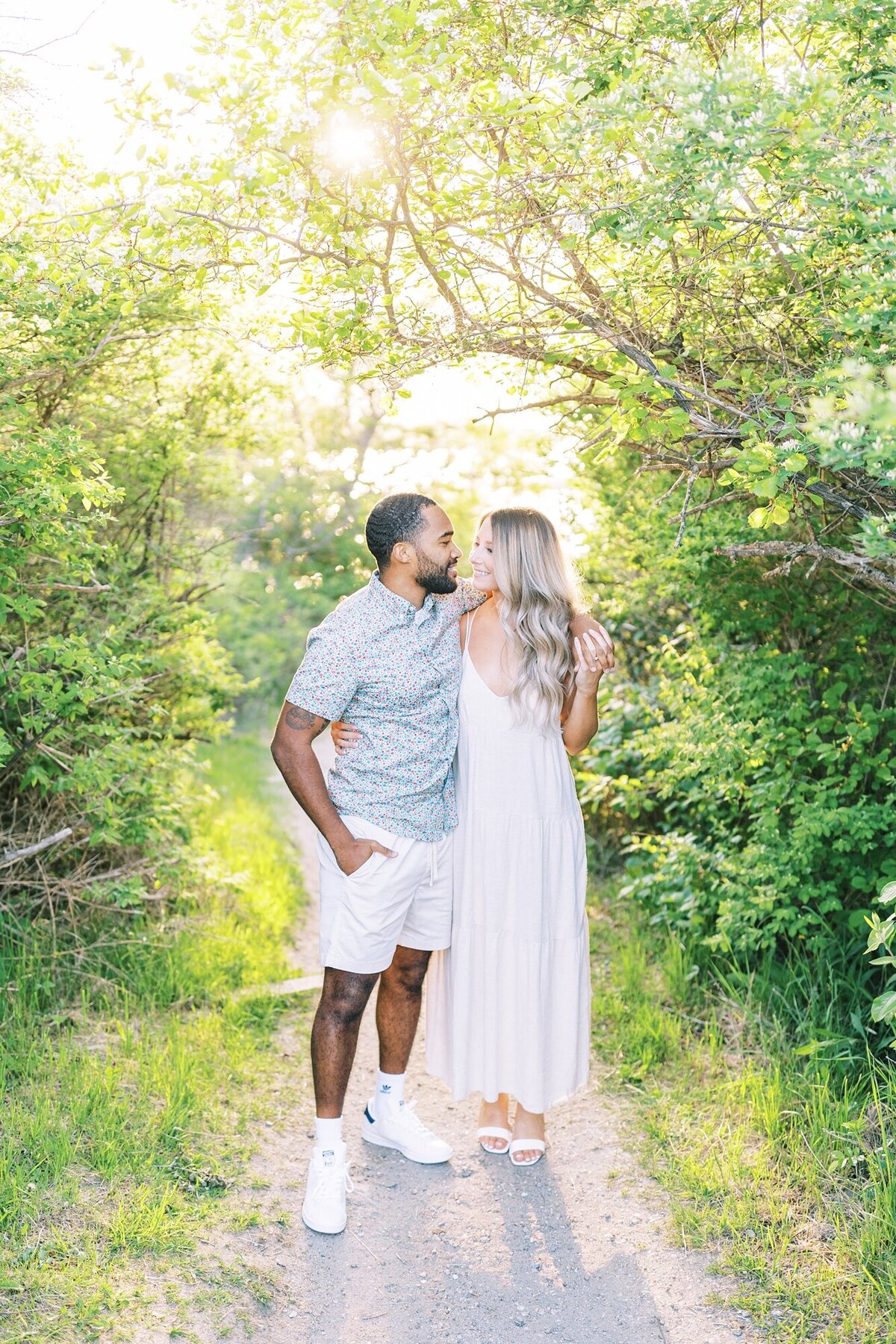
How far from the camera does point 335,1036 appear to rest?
11.1 ft

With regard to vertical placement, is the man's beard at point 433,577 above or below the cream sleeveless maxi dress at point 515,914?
above

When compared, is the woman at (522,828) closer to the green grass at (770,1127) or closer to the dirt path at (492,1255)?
the dirt path at (492,1255)

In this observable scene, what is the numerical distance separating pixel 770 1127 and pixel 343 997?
4.50 ft

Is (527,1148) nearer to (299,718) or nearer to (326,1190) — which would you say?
(326,1190)

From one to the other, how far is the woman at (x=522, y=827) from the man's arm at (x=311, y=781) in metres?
0.17

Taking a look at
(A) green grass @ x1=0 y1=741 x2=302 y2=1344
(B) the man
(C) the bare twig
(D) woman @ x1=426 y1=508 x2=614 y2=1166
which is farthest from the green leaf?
(C) the bare twig

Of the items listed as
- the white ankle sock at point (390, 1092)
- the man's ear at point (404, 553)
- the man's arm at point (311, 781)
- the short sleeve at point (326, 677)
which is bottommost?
the white ankle sock at point (390, 1092)

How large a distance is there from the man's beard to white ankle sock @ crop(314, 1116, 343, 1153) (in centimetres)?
165

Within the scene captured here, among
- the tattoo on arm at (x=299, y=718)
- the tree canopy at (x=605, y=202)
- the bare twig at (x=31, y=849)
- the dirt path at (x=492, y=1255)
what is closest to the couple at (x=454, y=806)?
the tattoo on arm at (x=299, y=718)

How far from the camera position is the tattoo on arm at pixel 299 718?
10.6 ft

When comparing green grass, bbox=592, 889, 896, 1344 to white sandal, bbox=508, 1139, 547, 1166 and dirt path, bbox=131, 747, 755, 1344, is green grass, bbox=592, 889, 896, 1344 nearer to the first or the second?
dirt path, bbox=131, 747, 755, 1344

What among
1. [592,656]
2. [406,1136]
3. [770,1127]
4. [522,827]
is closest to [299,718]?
[522,827]

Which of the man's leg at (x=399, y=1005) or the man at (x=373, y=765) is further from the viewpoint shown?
the man's leg at (x=399, y=1005)

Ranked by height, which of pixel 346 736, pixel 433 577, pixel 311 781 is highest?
pixel 433 577
